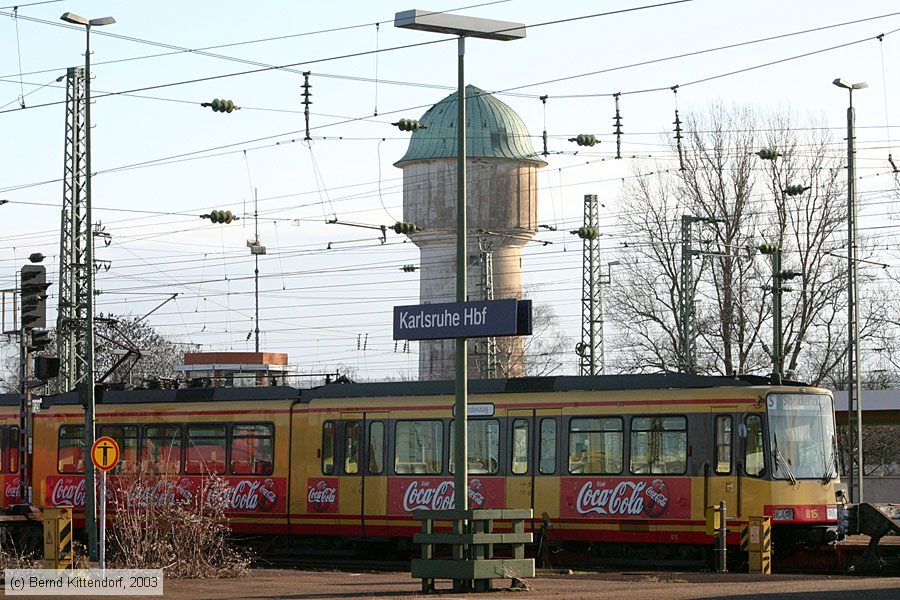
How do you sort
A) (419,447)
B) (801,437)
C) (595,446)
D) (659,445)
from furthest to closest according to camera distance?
1. (419,447)
2. (595,446)
3. (659,445)
4. (801,437)

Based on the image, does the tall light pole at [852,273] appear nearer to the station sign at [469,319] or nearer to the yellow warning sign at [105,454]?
the yellow warning sign at [105,454]

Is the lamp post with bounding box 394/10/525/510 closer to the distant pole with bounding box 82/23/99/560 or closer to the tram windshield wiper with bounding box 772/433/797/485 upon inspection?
the tram windshield wiper with bounding box 772/433/797/485

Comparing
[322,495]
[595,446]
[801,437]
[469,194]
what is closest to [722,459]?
[801,437]

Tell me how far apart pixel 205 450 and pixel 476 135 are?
40.8 meters

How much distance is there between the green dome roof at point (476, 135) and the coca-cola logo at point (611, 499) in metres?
43.3

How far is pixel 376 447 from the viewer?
94.7 ft

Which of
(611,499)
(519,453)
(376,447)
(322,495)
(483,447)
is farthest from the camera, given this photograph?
(322,495)

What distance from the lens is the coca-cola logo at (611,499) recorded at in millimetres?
26203

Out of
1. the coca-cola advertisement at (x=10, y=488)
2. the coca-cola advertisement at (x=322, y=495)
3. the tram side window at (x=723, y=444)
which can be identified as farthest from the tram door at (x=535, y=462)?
the coca-cola advertisement at (x=10, y=488)

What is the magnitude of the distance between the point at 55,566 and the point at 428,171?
163ft

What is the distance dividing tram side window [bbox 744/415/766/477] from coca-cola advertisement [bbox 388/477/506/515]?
4.41 m

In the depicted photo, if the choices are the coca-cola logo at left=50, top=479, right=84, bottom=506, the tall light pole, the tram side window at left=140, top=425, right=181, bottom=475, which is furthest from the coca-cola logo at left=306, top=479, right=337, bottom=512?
the tall light pole

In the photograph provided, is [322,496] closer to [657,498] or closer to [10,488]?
[657,498]

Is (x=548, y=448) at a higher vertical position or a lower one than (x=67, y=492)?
higher
